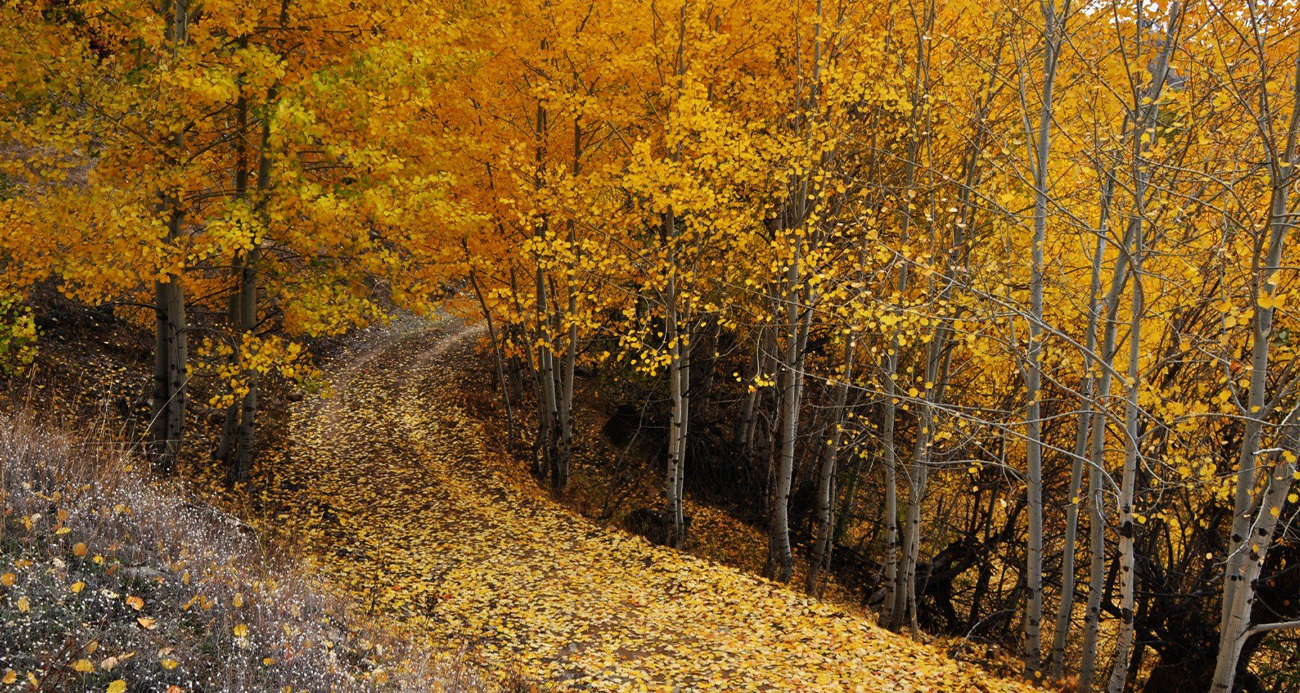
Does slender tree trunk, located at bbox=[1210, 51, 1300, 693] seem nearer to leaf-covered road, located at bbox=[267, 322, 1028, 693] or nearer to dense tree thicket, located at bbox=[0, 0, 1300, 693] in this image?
dense tree thicket, located at bbox=[0, 0, 1300, 693]

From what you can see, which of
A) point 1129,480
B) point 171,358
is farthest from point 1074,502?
point 171,358

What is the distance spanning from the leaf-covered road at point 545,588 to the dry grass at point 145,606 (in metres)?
1.56

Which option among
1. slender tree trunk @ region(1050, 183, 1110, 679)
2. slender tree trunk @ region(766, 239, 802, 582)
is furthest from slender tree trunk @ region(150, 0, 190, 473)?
slender tree trunk @ region(1050, 183, 1110, 679)

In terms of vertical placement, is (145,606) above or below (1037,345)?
below

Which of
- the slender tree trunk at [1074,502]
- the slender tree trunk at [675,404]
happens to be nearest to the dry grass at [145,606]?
the slender tree trunk at [675,404]

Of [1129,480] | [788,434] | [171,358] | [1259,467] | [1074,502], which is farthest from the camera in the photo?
[788,434]

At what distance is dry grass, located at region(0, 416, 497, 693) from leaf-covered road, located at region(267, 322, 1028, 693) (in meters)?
1.56

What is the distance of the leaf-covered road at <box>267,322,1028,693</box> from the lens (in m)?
7.32

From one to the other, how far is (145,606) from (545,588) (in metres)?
5.04

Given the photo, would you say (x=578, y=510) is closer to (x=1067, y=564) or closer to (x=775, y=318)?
(x=775, y=318)

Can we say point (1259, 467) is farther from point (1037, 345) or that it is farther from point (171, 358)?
point (171, 358)

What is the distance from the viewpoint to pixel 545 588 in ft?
30.2

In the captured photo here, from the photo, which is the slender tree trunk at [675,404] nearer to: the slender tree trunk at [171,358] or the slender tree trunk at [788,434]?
the slender tree trunk at [788,434]

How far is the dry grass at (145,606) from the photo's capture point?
401cm
